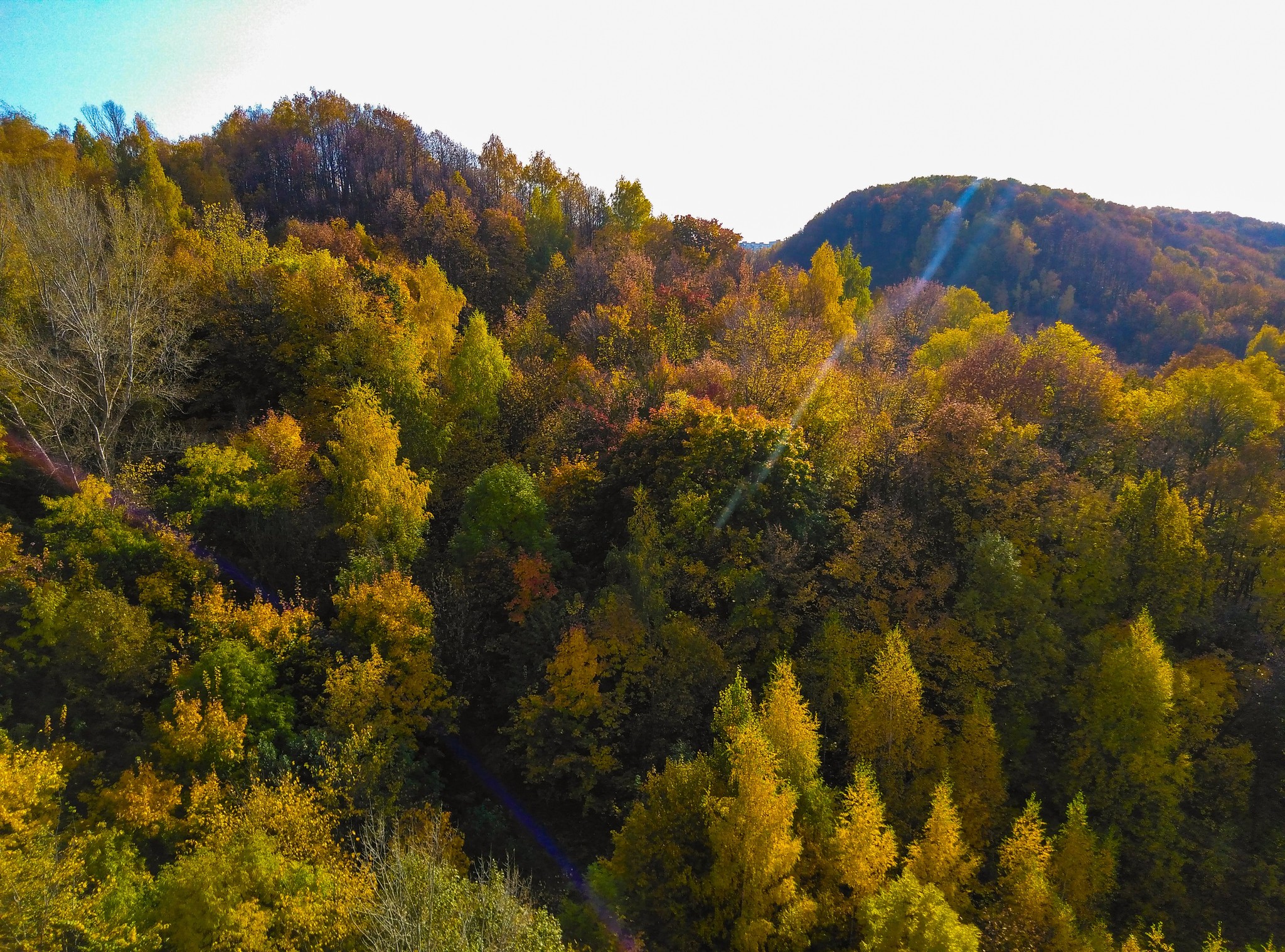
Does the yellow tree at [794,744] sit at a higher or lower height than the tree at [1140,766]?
higher

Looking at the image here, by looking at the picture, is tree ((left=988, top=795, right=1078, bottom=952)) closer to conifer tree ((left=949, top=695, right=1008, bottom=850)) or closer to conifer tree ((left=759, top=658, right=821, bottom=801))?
conifer tree ((left=949, top=695, right=1008, bottom=850))

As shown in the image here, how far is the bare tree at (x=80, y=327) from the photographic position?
29.3 meters

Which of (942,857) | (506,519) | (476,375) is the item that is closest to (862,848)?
(942,857)

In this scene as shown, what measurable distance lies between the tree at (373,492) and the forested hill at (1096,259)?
87.1 meters

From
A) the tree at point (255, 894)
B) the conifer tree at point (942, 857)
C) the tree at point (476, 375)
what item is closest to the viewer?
the tree at point (255, 894)

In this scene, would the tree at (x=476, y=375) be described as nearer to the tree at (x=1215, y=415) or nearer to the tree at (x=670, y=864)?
the tree at (x=670, y=864)

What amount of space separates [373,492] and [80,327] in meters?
15.3

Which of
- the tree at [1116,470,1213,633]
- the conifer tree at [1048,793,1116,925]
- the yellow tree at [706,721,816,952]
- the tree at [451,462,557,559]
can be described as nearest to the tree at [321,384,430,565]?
the tree at [451,462,557,559]

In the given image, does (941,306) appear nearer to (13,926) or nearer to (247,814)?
(247,814)

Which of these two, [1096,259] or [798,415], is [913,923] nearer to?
[798,415]

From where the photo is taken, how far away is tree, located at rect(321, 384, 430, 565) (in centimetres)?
2886

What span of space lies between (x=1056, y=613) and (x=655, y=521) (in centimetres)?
1797

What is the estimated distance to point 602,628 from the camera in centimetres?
2655

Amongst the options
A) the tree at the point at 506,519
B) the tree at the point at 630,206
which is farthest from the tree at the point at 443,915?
the tree at the point at 630,206
